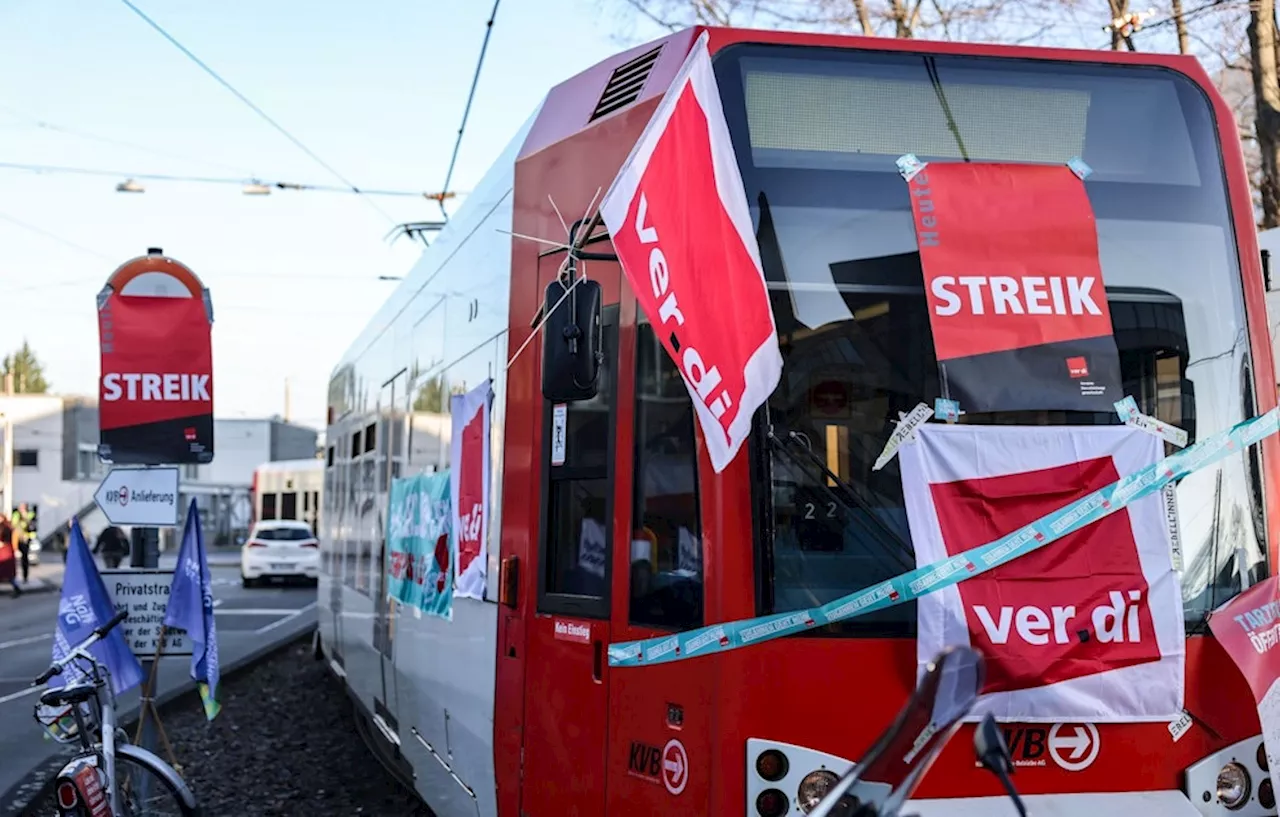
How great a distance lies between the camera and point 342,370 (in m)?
14.4

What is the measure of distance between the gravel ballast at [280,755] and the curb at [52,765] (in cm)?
9

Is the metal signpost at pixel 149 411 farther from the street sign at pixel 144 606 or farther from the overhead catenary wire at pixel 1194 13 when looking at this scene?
the overhead catenary wire at pixel 1194 13

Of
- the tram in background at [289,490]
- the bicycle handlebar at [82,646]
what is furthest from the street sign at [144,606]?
the tram in background at [289,490]

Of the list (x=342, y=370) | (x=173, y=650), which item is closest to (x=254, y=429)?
(x=342, y=370)

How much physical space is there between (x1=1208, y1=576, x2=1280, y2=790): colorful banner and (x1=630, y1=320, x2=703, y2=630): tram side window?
5.19 ft

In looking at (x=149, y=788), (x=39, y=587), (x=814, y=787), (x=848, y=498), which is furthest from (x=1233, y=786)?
(x=39, y=587)

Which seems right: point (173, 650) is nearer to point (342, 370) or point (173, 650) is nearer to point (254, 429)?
point (342, 370)

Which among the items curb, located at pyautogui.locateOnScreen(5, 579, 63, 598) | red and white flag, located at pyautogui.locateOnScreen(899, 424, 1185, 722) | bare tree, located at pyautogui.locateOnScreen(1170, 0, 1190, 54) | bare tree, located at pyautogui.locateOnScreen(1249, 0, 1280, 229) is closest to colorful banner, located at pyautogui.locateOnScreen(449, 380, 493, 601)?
red and white flag, located at pyautogui.locateOnScreen(899, 424, 1185, 722)

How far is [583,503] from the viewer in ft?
16.9

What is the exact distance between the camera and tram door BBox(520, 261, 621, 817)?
4.95 meters

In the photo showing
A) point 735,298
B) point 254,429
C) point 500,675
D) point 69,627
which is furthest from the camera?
point 254,429

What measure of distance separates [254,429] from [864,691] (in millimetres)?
78339

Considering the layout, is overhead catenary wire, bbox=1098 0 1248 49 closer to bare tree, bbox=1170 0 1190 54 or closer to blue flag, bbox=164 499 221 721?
bare tree, bbox=1170 0 1190 54

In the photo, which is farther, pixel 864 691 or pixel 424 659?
pixel 424 659
